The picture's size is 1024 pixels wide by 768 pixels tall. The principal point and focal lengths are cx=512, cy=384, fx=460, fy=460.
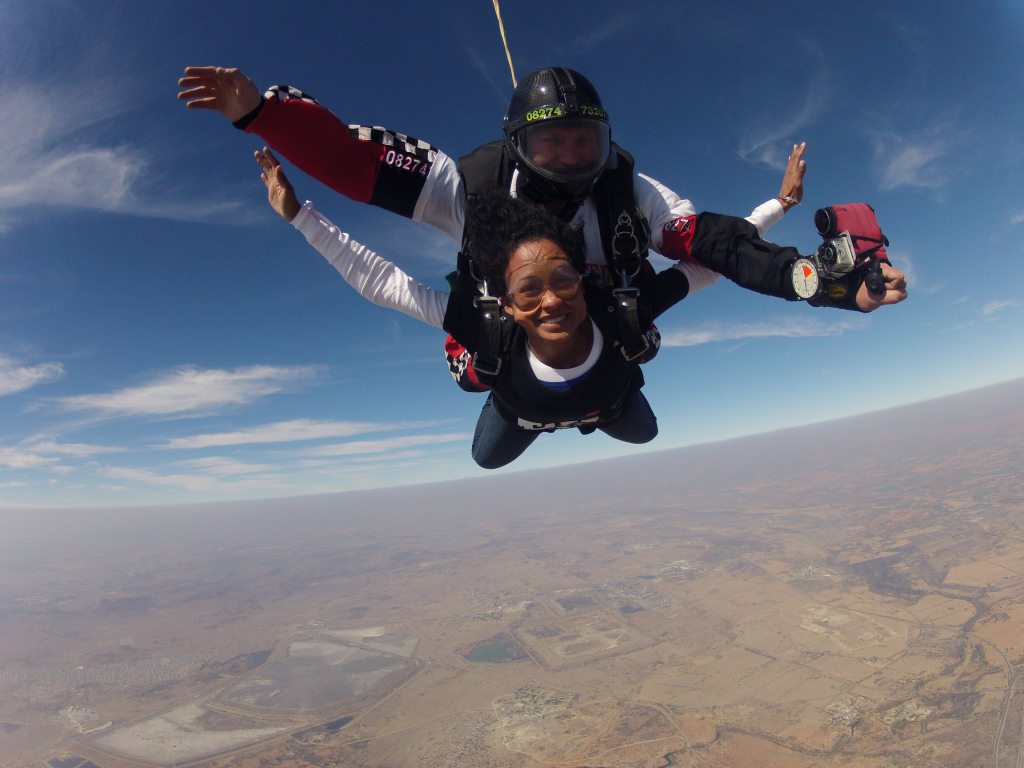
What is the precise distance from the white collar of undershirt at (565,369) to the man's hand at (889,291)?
1131 mm

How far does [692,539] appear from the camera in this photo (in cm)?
9138

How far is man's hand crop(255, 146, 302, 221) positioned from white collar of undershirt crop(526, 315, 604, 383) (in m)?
1.37

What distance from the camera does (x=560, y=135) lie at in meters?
2.19

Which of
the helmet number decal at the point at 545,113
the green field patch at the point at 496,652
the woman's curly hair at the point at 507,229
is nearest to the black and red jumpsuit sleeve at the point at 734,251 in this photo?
the woman's curly hair at the point at 507,229

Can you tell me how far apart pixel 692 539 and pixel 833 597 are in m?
45.0

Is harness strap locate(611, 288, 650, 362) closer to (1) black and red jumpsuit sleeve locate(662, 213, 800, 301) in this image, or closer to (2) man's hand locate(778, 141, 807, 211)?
(1) black and red jumpsuit sleeve locate(662, 213, 800, 301)

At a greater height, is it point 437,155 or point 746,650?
point 437,155

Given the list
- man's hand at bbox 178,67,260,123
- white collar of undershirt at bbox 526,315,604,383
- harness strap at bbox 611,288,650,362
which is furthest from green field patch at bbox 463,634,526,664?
man's hand at bbox 178,67,260,123

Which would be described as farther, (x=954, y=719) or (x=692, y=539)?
(x=692, y=539)

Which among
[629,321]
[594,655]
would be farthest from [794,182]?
[594,655]

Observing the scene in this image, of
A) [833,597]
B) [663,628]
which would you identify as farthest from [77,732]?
[833,597]

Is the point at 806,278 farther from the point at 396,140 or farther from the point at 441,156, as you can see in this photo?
the point at 396,140

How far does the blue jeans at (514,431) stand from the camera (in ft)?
11.0

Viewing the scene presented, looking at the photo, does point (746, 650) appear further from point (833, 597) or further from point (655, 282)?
point (655, 282)
